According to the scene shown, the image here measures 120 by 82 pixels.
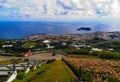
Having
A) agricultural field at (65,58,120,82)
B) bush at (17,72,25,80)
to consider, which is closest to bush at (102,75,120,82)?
agricultural field at (65,58,120,82)

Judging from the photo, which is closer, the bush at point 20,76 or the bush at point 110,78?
the bush at point 110,78

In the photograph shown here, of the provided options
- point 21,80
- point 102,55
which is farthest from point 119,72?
point 102,55

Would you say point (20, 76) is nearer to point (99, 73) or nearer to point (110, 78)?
point (99, 73)

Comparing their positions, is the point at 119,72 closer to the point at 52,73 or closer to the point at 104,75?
the point at 104,75

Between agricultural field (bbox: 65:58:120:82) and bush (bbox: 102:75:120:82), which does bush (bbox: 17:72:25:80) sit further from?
bush (bbox: 102:75:120:82)

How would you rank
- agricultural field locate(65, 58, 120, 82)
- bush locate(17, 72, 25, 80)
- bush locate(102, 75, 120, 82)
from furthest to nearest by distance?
1. bush locate(17, 72, 25, 80)
2. agricultural field locate(65, 58, 120, 82)
3. bush locate(102, 75, 120, 82)

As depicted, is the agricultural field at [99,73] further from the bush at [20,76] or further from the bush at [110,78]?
the bush at [20,76]

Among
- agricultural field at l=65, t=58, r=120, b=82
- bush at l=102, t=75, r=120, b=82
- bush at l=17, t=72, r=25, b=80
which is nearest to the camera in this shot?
bush at l=102, t=75, r=120, b=82

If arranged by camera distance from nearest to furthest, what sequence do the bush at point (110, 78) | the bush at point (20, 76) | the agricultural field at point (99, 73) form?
the bush at point (110, 78) < the agricultural field at point (99, 73) < the bush at point (20, 76)

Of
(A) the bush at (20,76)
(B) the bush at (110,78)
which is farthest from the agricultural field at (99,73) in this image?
(A) the bush at (20,76)

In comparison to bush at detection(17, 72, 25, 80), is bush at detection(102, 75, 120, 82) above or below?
above

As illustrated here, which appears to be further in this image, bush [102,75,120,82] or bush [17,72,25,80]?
bush [17,72,25,80]
